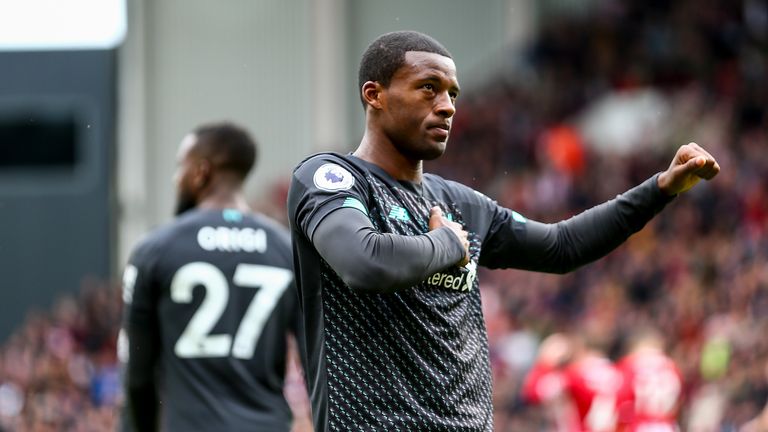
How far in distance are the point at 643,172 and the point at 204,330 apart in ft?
36.9

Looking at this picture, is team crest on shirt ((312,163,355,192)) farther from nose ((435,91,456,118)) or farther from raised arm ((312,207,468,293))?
nose ((435,91,456,118))

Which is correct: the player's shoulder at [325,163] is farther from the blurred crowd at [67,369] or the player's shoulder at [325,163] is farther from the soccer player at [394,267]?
the blurred crowd at [67,369]

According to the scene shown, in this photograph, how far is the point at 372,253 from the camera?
3.25m

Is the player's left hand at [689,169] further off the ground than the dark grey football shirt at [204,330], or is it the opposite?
the player's left hand at [689,169]

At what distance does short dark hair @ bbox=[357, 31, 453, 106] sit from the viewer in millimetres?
3621

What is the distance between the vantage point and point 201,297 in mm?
5113

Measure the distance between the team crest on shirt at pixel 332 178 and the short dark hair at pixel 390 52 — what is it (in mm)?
295

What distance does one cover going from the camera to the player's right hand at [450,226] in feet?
→ 11.4

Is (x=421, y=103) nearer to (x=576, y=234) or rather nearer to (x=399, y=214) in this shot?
(x=399, y=214)

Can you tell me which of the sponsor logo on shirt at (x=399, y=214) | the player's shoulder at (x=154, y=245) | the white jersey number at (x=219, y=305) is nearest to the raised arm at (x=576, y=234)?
the sponsor logo on shirt at (x=399, y=214)

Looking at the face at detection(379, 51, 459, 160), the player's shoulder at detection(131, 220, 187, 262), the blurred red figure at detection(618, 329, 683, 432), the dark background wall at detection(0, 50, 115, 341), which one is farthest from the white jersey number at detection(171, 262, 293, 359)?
the dark background wall at detection(0, 50, 115, 341)

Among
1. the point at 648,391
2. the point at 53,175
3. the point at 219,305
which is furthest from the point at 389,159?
the point at 53,175

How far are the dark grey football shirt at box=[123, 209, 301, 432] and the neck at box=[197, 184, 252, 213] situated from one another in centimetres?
10

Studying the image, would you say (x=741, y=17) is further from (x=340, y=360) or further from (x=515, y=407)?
(x=340, y=360)
